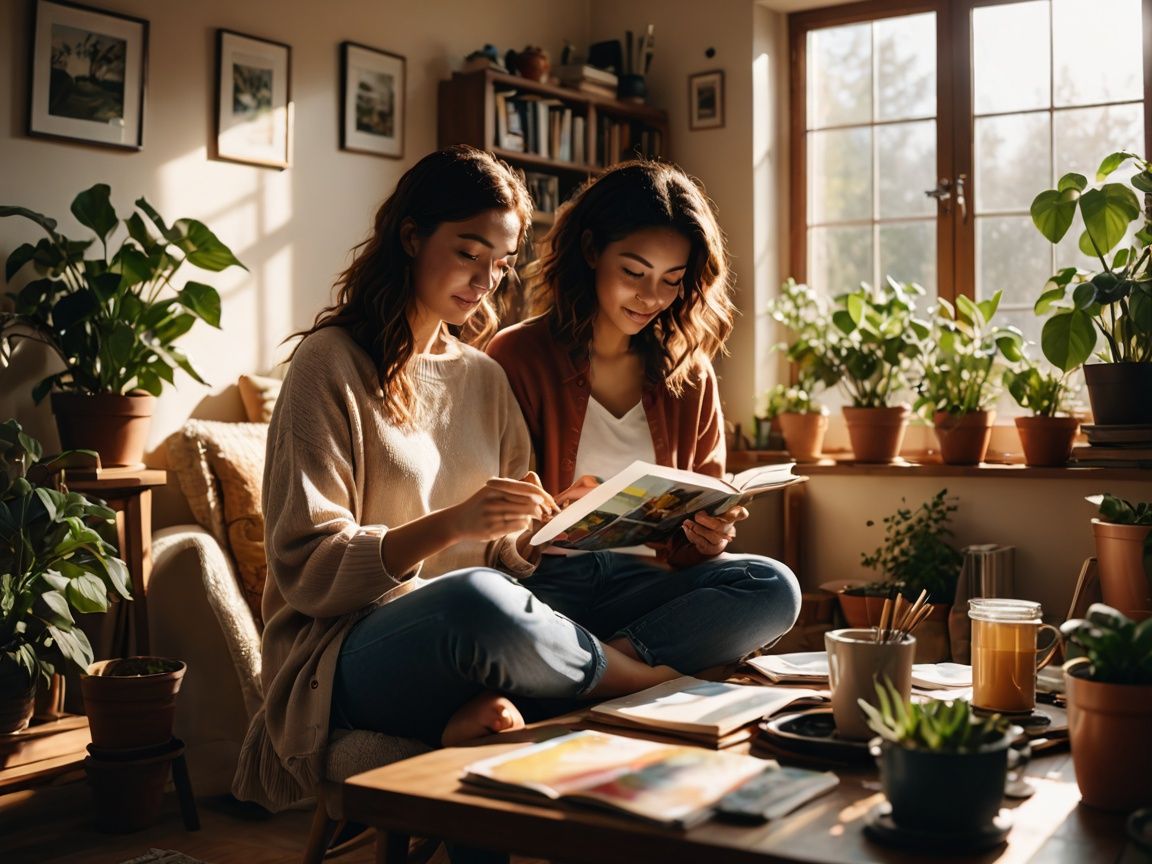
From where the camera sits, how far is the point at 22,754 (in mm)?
2432

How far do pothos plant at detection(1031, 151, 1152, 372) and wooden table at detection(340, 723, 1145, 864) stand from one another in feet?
6.64

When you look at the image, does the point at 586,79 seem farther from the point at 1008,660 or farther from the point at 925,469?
the point at 1008,660

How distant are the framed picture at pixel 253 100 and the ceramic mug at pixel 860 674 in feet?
8.10

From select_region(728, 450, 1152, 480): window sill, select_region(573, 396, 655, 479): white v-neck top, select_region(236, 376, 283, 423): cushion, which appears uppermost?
select_region(236, 376, 283, 423): cushion

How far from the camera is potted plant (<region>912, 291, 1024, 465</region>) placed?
3.48 metres

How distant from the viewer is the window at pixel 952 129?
12.1 ft

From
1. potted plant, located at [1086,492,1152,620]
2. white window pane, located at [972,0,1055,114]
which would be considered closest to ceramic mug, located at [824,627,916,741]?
potted plant, located at [1086,492,1152,620]

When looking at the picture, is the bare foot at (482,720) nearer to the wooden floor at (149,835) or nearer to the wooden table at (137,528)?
the wooden floor at (149,835)

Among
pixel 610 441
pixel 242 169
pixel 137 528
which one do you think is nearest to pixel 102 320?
pixel 137 528

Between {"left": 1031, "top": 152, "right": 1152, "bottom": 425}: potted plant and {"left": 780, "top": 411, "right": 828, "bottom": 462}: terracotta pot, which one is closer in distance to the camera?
{"left": 1031, "top": 152, "right": 1152, "bottom": 425}: potted plant

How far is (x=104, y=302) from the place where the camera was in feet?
8.57

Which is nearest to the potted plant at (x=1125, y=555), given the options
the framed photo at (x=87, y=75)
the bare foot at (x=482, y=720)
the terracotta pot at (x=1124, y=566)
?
the terracotta pot at (x=1124, y=566)

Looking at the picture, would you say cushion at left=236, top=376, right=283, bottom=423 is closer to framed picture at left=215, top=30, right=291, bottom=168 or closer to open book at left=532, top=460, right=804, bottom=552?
framed picture at left=215, top=30, right=291, bottom=168

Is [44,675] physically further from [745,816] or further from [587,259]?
[745,816]
